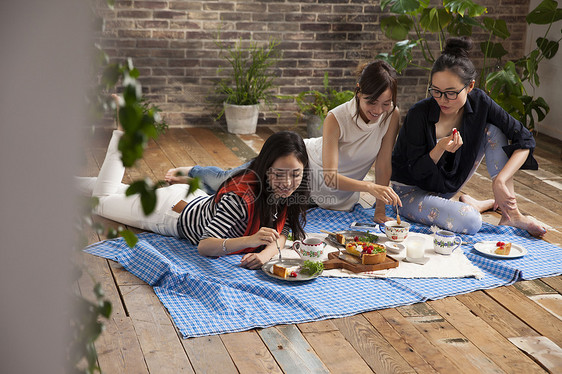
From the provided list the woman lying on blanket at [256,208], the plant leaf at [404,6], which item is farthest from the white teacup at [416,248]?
the plant leaf at [404,6]

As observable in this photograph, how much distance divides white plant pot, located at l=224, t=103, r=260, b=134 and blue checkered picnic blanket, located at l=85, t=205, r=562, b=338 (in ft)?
7.62

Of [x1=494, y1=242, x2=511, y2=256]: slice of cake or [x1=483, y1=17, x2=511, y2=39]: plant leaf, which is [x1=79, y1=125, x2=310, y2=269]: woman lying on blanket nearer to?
[x1=494, y1=242, x2=511, y2=256]: slice of cake

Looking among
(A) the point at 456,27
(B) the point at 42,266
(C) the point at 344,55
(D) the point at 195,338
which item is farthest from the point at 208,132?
(B) the point at 42,266

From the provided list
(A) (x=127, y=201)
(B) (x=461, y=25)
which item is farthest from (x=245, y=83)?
(A) (x=127, y=201)

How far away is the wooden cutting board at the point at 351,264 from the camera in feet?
8.66

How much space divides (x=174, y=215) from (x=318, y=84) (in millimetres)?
2930

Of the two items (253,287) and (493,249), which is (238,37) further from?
(253,287)

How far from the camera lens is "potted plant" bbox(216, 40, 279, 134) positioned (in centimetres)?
516

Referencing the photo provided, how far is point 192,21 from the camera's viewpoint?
517 centimetres

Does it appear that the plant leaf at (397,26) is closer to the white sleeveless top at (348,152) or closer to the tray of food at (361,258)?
the white sleeveless top at (348,152)

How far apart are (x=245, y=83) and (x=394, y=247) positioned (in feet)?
8.88

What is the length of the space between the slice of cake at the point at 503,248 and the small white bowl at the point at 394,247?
413mm

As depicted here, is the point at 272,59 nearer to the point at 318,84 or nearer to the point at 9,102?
the point at 318,84

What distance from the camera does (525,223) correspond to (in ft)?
10.4
